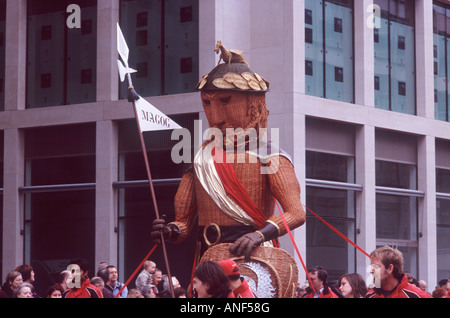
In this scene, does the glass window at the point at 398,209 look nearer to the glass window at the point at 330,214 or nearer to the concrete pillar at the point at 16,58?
the glass window at the point at 330,214

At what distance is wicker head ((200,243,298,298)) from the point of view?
8.55 metres

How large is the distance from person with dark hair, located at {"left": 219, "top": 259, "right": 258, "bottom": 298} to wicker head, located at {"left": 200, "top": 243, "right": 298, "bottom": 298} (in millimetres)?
1393

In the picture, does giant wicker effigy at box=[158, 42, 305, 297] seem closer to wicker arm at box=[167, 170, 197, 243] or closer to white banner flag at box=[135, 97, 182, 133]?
wicker arm at box=[167, 170, 197, 243]

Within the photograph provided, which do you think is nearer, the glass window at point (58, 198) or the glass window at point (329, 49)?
the glass window at point (329, 49)

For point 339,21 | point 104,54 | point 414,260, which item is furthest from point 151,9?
point 414,260

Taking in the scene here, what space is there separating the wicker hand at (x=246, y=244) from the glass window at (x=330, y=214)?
13.0m

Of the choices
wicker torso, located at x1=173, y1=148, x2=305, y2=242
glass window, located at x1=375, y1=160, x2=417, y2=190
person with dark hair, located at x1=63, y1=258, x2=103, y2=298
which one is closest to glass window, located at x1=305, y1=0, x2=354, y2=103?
glass window, located at x1=375, y1=160, x2=417, y2=190

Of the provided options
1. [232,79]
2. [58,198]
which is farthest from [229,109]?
[58,198]

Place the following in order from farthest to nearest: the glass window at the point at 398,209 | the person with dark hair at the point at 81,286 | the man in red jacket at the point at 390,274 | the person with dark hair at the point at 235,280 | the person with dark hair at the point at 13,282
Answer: the glass window at the point at 398,209
the person with dark hair at the point at 13,282
the person with dark hair at the point at 81,286
the man in red jacket at the point at 390,274
the person with dark hair at the point at 235,280

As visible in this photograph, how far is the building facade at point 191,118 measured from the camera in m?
21.4

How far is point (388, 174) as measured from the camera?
953 inches

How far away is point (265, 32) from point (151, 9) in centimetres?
293

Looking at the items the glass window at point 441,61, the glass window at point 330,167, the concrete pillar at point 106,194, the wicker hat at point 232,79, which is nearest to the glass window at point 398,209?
the glass window at point 330,167

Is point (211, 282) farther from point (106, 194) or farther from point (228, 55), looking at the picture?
point (106, 194)
